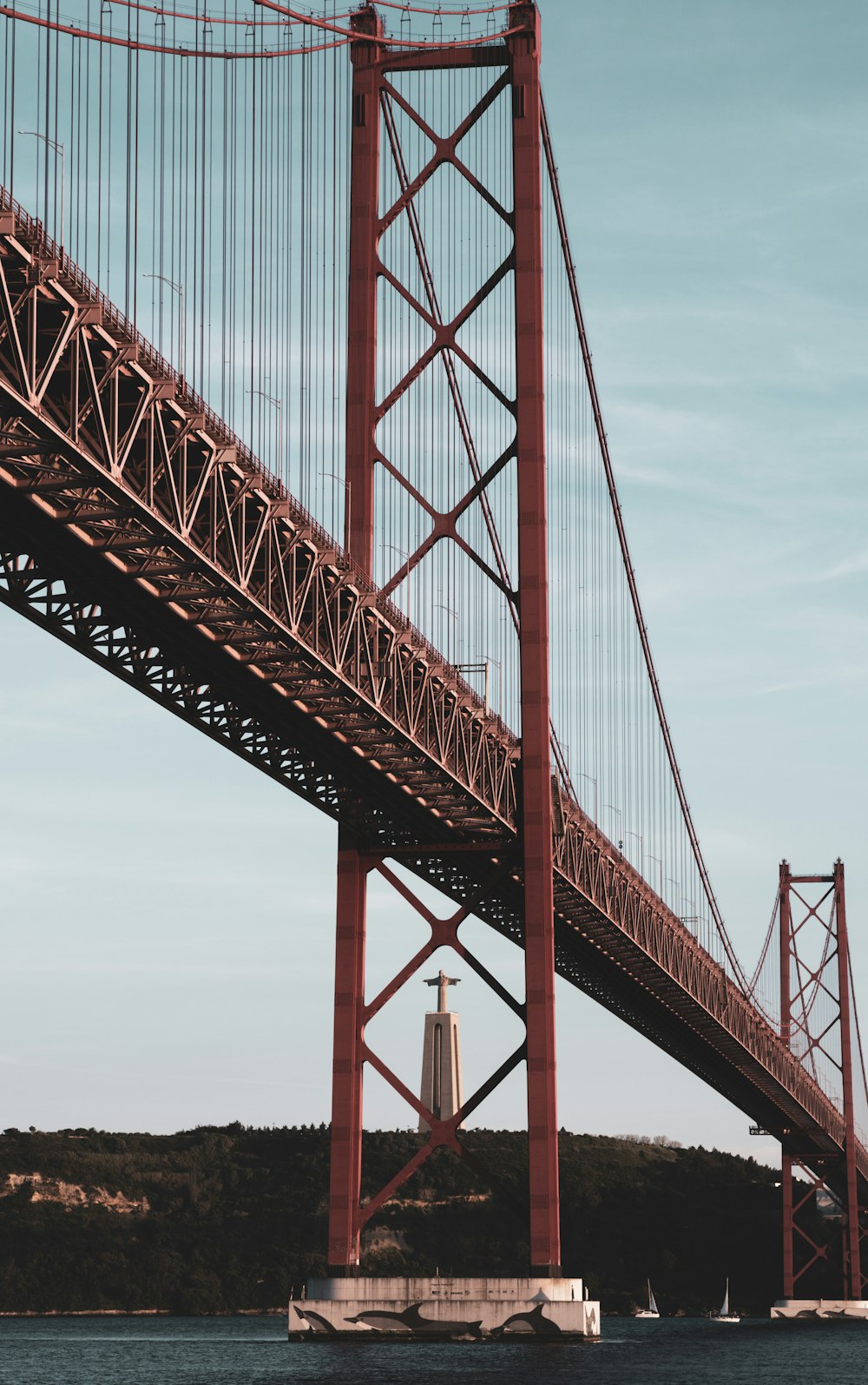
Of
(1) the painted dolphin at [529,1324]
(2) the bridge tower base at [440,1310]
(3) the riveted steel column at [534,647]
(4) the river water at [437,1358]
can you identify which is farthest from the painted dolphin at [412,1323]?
(3) the riveted steel column at [534,647]

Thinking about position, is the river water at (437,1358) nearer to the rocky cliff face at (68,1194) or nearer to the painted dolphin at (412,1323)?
the painted dolphin at (412,1323)

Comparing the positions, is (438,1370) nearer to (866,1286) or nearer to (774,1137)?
(774,1137)

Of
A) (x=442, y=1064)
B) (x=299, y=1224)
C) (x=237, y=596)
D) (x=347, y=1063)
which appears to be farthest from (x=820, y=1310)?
(x=237, y=596)

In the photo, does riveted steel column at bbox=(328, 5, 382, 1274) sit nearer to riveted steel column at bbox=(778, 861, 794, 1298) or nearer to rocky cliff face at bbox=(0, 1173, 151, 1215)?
riveted steel column at bbox=(778, 861, 794, 1298)

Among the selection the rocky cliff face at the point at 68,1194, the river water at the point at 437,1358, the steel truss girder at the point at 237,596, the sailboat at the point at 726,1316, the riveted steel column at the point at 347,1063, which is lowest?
the river water at the point at 437,1358

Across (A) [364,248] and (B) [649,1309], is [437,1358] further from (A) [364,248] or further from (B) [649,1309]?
(B) [649,1309]
